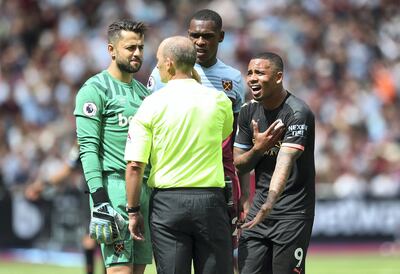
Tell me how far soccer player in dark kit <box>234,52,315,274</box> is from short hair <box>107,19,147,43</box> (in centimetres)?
94

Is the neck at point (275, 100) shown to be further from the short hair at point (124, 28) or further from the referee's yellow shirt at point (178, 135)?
the short hair at point (124, 28)

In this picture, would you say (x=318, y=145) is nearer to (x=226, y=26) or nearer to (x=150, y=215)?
(x=226, y=26)

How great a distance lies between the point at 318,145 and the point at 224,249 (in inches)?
530

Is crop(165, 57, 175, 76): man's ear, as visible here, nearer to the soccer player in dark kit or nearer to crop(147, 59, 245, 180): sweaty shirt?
the soccer player in dark kit

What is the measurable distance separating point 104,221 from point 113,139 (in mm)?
710

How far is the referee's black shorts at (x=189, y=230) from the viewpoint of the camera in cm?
773

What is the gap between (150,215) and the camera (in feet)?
26.0

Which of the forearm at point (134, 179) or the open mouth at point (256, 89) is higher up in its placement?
the open mouth at point (256, 89)

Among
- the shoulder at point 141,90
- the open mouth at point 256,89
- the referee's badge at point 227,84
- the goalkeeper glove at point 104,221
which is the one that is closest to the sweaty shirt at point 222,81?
the referee's badge at point 227,84

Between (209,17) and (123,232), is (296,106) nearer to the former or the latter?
(209,17)

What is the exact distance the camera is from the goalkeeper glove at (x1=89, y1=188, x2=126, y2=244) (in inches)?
323

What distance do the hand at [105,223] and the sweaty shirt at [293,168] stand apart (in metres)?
1.17

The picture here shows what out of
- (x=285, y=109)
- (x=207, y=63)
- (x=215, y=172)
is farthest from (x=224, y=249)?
(x=207, y=63)

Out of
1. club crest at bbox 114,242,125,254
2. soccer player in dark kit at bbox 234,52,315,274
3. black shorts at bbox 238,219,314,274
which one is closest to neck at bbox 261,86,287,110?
soccer player in dark kit at bbox 234,52,315,274
